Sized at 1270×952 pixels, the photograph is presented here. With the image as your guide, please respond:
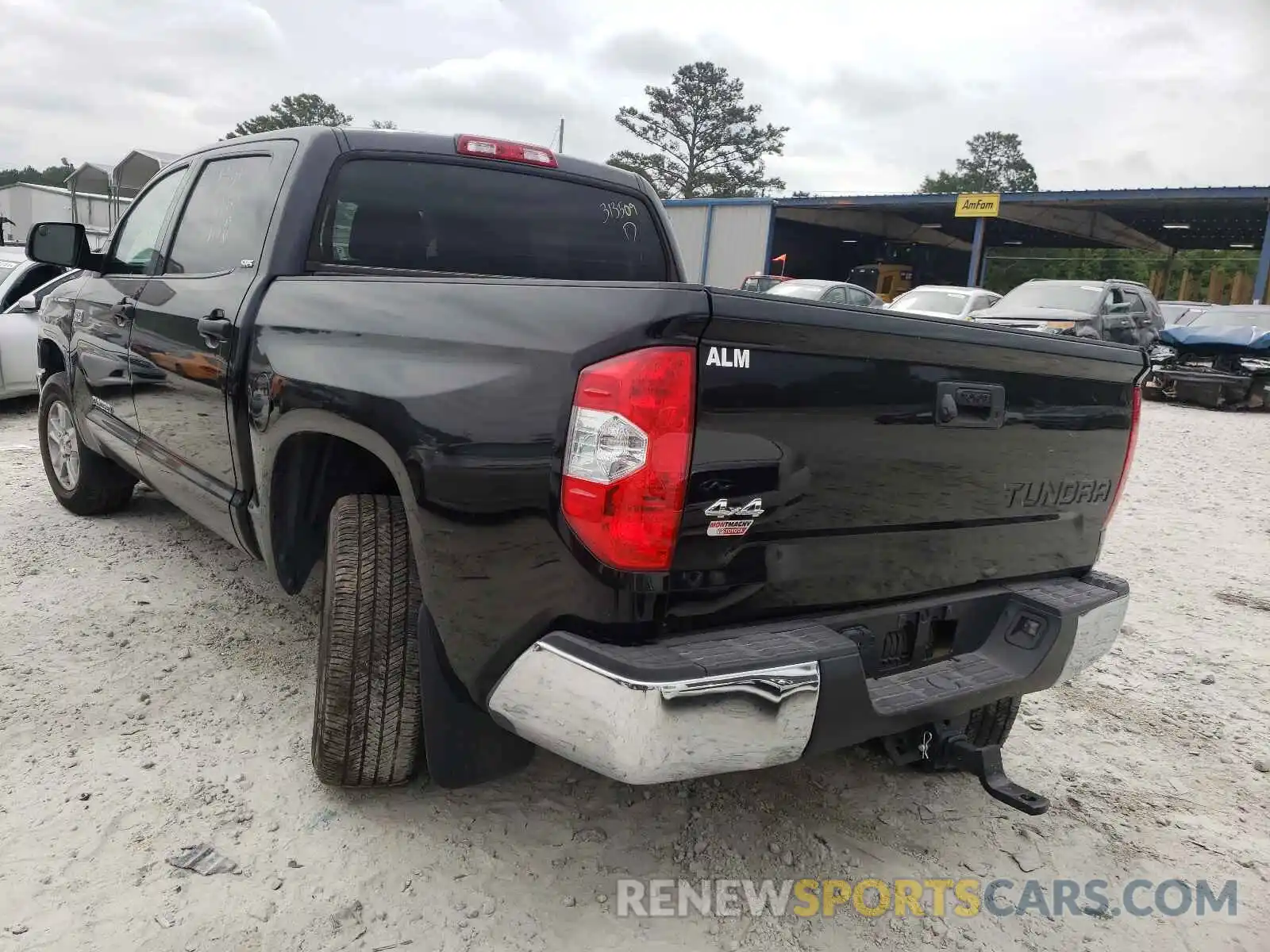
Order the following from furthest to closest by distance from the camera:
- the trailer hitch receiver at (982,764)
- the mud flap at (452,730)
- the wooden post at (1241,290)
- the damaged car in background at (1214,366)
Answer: the wooden post at (1241,290), the damaged car in background at (1214,366), the trailer hitch receiver at (982,764), the mud flap at (452,730)

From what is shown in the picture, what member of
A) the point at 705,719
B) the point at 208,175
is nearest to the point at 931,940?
the point at 705,719

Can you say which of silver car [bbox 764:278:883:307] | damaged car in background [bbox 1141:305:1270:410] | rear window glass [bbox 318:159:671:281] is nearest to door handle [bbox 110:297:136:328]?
rear window glass [bbox 318:159:671:281]

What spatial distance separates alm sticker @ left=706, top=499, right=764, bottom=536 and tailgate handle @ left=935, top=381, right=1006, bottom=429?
58 centimetres

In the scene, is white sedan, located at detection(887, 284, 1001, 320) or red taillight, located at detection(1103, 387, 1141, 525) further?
white sedan, located at detection(887, 284, 1001, 320)

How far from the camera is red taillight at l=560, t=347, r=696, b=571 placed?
169 centimetres

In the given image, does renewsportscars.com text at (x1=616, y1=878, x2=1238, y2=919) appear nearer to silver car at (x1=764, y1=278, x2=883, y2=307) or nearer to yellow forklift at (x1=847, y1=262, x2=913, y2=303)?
silver car at (x1=764, y1=278, x2=883, y2=307)

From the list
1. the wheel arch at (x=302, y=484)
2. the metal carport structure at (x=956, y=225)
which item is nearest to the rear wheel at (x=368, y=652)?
the wheel arch at (x=302, y=484)

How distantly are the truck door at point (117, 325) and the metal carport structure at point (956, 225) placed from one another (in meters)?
18.9

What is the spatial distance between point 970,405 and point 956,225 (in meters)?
35.8

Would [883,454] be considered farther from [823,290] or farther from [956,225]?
[956,225]

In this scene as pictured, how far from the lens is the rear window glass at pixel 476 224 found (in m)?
2.97

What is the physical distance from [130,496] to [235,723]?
271 centimetres

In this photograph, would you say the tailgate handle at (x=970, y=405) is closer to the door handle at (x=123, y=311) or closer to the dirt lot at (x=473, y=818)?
the dirt lot at (x=473, y=818)

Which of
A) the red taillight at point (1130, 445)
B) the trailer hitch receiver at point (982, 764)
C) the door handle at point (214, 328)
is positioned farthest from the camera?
the door handle at point (214, 328)
